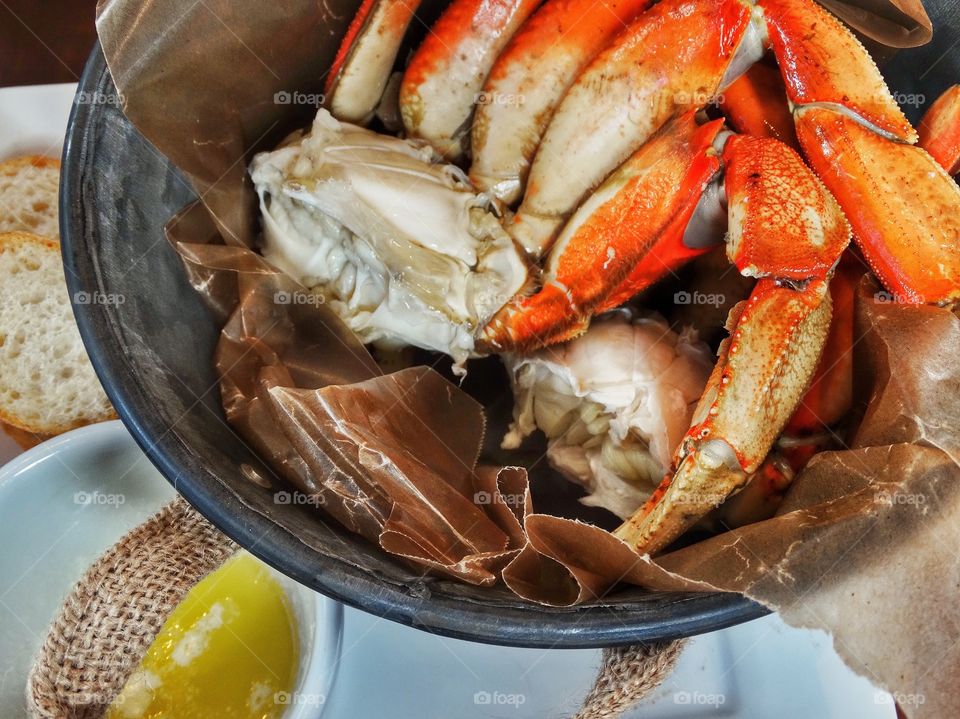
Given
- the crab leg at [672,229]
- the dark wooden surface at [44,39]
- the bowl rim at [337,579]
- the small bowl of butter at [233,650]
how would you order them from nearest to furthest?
the bowl rim at [337,579], the crab leg at [672,229], the small bowl of butter at [233,650], the dark wooden surface at [44,39]

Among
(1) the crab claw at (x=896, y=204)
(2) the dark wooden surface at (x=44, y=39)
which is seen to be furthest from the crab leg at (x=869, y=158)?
(2) the dark wooden surface at (x=44, y=39)

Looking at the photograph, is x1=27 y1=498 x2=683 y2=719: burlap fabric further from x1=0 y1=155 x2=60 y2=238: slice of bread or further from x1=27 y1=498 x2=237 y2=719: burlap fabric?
x1=0 y1=155 x2=60 y2=238: slice of bread

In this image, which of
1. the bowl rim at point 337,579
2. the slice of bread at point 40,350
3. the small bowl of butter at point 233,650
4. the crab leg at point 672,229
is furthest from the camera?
the slice of bread at point 40,350

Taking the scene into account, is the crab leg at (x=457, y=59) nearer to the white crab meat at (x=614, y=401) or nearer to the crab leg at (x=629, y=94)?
the crab leg at (x=629, y=94)

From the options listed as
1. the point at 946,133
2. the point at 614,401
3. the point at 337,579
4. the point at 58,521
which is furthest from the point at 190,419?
the point at 946,133

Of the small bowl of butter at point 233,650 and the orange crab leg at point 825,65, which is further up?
the orange crab leg at point 825,65

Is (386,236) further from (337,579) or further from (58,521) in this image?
(58,521)

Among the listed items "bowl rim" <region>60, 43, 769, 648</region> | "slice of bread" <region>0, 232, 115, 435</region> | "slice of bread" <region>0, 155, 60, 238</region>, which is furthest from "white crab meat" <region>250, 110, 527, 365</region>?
"slice of bread" <region>0, 155, 60, 238</region>

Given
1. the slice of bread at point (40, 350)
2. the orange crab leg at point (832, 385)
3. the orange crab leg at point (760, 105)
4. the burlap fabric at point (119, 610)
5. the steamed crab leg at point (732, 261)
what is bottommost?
the burlap fabric at point (119, 610)
